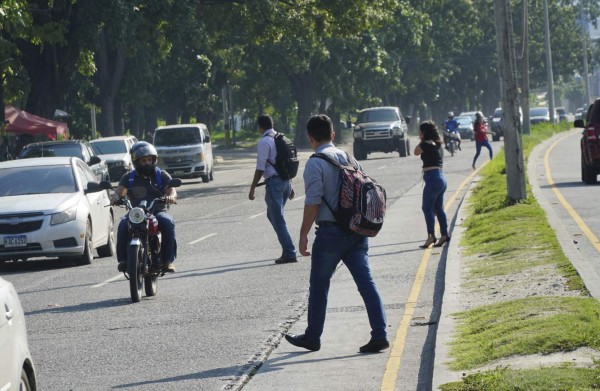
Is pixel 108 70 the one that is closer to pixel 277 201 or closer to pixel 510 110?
pixel 510 110

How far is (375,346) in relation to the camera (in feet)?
35.0

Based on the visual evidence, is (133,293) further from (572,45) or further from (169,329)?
(572,45)

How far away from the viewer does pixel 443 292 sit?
13.6 meters

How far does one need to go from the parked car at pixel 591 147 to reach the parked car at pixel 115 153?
16.4m

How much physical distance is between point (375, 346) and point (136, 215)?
467 centimetres

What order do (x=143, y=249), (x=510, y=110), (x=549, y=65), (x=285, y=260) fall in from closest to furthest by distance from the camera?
1. (x=143, y=249)
2. (x=285, y=260)
3. (x=510, y=110)
4. (x=549, y=65)

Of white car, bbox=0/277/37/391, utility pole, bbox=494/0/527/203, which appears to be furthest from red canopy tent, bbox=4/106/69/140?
white car, bbox=0/277/37/391

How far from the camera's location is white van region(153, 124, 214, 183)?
43219mm

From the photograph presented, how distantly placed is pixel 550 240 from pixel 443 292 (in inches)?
140

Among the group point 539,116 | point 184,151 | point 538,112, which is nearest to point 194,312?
point 184,151

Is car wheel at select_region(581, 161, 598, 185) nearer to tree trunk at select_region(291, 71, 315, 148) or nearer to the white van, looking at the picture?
the white van

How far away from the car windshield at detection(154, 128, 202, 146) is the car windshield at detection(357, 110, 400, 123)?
1333 centimetres

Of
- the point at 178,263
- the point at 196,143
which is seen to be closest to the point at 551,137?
the point at 196,143

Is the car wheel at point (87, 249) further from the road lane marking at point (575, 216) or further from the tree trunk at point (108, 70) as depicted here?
the tree trunk at point (108, 70)
